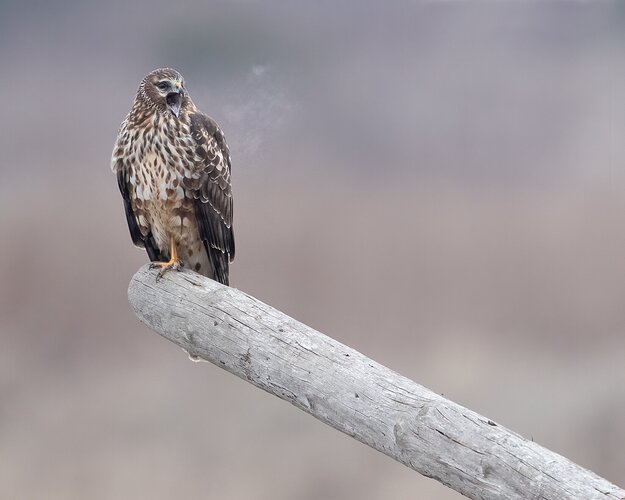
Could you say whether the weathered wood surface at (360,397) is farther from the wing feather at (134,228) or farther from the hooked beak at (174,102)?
the hooked beak at (174,102)

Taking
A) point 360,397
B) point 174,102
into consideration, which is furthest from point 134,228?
point 360,397

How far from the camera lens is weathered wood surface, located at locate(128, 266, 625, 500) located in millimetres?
1958

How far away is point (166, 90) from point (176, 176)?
27cm

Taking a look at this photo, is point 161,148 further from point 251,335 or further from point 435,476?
point 435,476

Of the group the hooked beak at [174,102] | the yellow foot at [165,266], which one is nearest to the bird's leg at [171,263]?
the yellow foot at [165,266]

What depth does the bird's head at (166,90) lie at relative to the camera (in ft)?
9.01

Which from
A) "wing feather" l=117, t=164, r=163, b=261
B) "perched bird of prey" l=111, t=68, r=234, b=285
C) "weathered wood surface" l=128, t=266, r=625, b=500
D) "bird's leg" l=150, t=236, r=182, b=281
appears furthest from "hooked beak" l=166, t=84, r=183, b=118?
"weathered wood surface" l=128, t=266, r=625, b=500

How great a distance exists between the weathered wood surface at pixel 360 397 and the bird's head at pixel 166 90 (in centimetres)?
54

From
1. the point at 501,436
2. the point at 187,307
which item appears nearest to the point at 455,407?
the point at 501,436

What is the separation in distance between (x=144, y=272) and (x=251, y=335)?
57 centimetres

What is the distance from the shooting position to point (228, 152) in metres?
2.95

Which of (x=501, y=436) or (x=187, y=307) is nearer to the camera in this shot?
(x=501, y=436)

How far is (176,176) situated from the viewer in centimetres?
279

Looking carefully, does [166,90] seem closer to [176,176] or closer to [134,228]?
[176,176]
